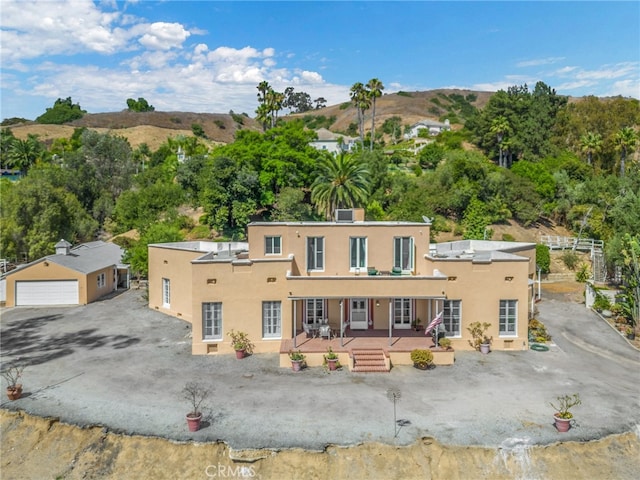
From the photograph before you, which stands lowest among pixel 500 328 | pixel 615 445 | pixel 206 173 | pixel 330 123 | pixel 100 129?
pixel 615 445

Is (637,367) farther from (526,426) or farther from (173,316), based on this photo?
(173,316)

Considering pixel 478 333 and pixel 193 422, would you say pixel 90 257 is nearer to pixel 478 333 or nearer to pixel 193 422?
pixel 193 422

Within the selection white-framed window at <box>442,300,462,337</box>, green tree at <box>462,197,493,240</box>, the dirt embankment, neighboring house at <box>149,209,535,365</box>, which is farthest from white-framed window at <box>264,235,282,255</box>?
green tree at <box>462,197,493,240</box>

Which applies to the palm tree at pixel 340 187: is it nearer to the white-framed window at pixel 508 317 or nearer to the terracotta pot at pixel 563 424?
the white-framed window at pixel 508 317

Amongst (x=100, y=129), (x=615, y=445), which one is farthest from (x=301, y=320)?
(x=100, y=129)

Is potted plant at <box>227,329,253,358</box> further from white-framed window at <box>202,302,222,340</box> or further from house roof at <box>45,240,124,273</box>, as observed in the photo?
house roof at <box>45,240,124,273</box>

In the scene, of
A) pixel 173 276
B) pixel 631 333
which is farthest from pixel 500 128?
pixel 173 276
